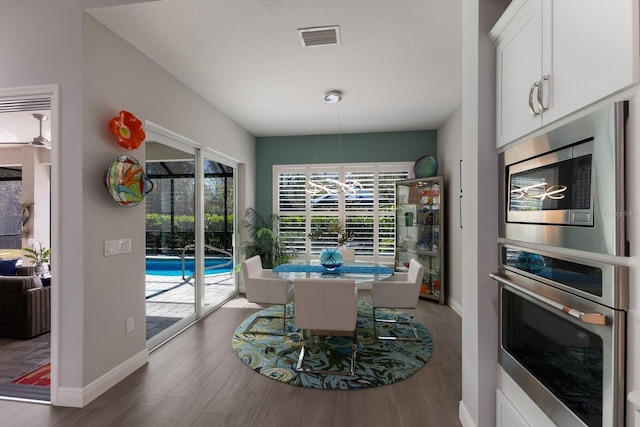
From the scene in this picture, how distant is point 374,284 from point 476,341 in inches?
63.2

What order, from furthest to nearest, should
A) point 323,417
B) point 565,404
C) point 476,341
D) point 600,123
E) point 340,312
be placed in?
point 340,312, point 323,417, point 476,341, point 565,404, point 600,123

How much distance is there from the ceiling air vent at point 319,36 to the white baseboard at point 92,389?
313 centimetres

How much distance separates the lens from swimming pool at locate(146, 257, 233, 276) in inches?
129

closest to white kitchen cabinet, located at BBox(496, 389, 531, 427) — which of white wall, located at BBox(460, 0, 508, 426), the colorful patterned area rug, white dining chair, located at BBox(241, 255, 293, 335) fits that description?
white wall, located at BBox(460, 0, 508, 426)

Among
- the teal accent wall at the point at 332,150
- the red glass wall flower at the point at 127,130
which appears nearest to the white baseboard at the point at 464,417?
the red glass wall flower at the point at 127,130

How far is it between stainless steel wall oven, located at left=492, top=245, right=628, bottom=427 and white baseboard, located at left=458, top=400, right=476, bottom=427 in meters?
0.57

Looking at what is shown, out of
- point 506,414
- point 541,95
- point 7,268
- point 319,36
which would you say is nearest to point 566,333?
point 506,414

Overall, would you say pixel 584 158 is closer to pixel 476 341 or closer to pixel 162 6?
pixel 476 341

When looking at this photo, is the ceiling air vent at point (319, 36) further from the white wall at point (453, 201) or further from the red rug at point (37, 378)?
the red rug at point (37, 378)

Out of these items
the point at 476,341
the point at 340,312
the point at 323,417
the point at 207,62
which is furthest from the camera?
the point at 207,62

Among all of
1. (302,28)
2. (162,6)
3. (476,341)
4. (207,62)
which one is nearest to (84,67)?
(162,6)

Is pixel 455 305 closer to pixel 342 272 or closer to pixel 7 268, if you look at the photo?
pixel 342 272

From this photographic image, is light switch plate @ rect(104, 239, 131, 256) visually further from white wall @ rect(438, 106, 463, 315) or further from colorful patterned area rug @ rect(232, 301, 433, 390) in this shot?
white wall @ rect(438, 106, 463, 315)

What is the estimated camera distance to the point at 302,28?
2520 mm
